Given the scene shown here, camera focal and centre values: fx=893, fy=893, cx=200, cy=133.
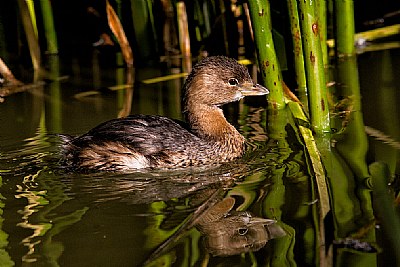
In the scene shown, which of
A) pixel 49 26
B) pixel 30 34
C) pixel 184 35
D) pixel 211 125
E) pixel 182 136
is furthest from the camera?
pixel 184 35

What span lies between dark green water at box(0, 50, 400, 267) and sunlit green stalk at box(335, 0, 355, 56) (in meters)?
0.64

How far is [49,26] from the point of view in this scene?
8820 mm

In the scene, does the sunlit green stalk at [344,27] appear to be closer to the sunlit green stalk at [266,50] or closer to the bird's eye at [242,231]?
the sunlit green stalk at [266,50]

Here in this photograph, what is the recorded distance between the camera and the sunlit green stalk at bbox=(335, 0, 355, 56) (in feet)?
24.6

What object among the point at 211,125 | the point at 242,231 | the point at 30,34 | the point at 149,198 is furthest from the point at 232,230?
the point at 30,34

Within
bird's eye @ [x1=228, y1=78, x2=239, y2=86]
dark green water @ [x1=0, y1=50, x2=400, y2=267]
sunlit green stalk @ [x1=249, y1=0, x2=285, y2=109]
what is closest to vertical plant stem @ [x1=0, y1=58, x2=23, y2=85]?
dark green water @ [x1=0, y1=50, x2=400, y2=267]

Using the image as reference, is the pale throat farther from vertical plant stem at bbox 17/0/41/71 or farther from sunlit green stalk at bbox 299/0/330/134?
vertical plant stem at bbox 17/0/41/71

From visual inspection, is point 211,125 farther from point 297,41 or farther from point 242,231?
point 242,231

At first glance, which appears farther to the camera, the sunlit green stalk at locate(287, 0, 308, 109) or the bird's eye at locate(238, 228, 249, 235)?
the sunlit green stalk at locate(287, 0, 308, 109)

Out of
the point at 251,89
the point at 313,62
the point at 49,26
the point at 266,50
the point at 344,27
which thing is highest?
the point at 49,26

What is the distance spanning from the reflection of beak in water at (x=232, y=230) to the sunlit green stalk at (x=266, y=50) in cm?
160

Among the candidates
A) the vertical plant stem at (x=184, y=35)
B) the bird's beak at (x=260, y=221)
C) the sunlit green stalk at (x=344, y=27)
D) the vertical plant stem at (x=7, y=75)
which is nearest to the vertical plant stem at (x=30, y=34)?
the vertical plant stem at (x=7, y=75)

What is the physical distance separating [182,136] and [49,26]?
131 inches

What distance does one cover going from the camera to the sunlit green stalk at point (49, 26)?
8484 millimetres
